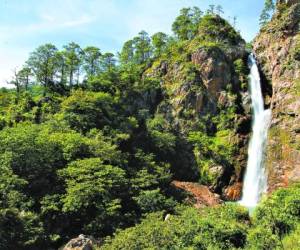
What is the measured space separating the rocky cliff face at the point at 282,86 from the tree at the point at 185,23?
45.4 ft

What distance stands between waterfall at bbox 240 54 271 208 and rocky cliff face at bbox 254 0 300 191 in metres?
1.03

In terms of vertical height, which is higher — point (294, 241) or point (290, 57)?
point (290, 57)

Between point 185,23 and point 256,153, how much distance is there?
1396 inches

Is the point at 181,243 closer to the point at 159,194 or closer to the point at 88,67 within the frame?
the point at 159,194

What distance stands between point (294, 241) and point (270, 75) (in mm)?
43880

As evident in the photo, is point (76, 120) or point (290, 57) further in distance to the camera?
point (290, 57)

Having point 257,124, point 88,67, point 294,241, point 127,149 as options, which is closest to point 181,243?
point 294,241

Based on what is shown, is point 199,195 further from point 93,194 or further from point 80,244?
point 80,244

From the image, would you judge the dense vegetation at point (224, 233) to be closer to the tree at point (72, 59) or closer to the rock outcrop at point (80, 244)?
the rock outcrop at point (80, 244)

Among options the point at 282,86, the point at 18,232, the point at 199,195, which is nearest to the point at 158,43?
the point at 282,86

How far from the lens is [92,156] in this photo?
38.7 m

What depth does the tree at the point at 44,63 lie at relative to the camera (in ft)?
206

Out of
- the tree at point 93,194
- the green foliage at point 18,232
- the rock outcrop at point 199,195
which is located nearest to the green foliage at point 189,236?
the green foliage at point 18,232

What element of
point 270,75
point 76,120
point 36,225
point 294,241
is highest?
point 270,75
